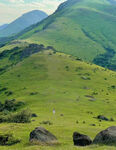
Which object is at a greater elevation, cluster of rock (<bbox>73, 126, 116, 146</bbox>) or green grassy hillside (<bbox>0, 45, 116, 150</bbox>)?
cluster of rock (<bbox>73, 126, 116, 146</bbox>)

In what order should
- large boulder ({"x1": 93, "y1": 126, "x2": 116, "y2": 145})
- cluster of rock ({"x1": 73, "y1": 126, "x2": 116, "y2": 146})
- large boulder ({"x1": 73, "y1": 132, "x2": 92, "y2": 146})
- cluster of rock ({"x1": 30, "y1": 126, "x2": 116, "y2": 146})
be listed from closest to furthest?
1. large boulder ({"x1": 93, "y1": 126, "x2": 116, "y2": 145})
2. cluster of rock ({"x1": 73, "y1": 126, "x2": 116, "y2": 146})
3. cluster of rock ({"x1": 30, "y1": 126, "x2": 116, "y2": 146})
4. large boulder ({"x1": 73, "y1": 132, "x2": 92, "y2": 146})

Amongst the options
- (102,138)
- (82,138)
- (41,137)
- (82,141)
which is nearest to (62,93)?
(82,138)

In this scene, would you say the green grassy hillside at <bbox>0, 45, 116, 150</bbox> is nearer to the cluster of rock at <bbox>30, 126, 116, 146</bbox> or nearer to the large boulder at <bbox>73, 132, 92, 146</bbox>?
the cluster of rock at <bbox>30, 126, 116, 146</bbox>

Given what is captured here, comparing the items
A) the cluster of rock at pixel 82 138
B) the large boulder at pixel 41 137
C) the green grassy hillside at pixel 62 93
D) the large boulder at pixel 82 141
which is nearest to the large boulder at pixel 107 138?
the cluster of rock at pixel 82 138

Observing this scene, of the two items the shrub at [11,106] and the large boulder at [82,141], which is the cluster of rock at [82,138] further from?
the shrub at [11,106]

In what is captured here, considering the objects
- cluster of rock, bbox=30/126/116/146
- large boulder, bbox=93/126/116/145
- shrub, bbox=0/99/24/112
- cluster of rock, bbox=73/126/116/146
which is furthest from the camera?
shrub, bbox=0/99/24/112

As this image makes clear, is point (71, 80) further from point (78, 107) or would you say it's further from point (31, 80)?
point (78, 107)

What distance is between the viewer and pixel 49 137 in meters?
35.5

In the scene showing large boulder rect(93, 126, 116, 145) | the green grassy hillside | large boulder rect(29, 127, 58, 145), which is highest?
large boulder rect(93, 126, 116, 145)

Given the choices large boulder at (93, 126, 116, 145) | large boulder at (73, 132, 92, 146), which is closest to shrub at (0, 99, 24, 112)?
large boulder at (73, 132, 92, 146)

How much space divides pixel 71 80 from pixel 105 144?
124 metres

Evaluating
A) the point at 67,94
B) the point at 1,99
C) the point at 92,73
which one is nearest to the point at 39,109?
the point at 67,94

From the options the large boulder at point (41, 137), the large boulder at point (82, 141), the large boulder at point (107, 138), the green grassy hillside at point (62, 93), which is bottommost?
the green grassy hillside at point (62, 93)

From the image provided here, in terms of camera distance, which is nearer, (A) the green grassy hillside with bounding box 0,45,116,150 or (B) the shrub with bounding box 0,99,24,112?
(A) the green grassy hillside with bounding box 0,45,116,150
